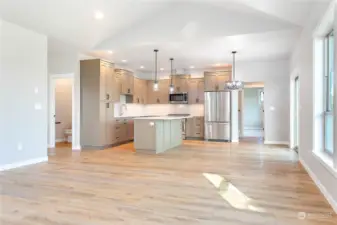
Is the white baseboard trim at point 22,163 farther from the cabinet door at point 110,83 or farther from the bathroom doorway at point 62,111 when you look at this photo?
the bathroom doorway at point 62,111

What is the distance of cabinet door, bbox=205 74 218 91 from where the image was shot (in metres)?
8.79

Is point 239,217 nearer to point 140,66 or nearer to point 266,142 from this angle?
point 266,142

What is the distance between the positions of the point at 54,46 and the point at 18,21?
1670 millimetres

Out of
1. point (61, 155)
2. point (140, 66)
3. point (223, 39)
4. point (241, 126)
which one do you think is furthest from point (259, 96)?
point (61, 155)

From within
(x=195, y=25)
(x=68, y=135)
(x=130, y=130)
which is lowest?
(x=68, y=135)

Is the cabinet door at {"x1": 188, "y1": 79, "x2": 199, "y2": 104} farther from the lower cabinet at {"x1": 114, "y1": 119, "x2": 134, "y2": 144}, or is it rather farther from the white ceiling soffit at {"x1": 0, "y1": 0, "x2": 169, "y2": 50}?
the white ceiling soffit at {"x1": 0, "y1": 0, "x2": 169, "y2": 50}

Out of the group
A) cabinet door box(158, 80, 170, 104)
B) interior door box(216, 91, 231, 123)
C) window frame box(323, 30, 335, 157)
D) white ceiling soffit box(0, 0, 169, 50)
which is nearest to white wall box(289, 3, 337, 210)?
window frame box(323, 30, 335, 157)

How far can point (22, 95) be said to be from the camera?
4.94 metres

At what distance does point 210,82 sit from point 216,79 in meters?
0.23

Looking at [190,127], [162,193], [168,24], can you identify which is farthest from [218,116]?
[162,193]

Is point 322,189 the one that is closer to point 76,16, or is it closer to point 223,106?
point 76,16

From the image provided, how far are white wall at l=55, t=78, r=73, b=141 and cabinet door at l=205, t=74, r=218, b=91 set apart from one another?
4.88 metres

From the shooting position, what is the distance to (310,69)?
4105 mm

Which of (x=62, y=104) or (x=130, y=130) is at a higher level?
(x=62, y=104)
